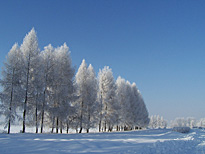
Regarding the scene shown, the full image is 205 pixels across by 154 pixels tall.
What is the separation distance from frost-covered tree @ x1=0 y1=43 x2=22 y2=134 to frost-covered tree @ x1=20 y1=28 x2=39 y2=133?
730 mm

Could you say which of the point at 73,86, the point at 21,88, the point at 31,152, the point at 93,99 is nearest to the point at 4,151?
the point at 31,152

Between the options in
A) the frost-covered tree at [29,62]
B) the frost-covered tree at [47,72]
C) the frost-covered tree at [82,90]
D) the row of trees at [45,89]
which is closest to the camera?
the row of trees at [45,89]

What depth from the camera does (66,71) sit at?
27891 mm

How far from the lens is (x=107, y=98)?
1497 inches

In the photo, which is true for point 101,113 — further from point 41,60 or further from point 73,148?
point 73,148

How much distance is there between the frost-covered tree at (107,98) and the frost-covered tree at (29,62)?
56.9 feet

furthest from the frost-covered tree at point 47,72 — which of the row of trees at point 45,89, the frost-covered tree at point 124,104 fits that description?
the frost-covered tree at point 124,104

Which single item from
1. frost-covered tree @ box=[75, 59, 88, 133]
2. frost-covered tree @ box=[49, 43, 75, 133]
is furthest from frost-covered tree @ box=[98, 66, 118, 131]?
frost-covered tree @ box=[49, 43, 75, 133]

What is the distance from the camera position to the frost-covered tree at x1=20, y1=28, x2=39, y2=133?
22.3 m

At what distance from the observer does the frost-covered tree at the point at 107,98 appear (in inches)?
1491

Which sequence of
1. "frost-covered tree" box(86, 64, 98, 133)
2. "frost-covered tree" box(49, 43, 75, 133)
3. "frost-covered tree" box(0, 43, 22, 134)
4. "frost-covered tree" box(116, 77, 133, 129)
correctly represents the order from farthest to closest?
"frost-covered tree" box(116, 77, 133, 129) < "frost-covered tree" box(86, 64, 98, 133) < "frost-covered tree" box(49, 43, 75, 133) < "frost-covered tree" box(0, 43, 22, 134)

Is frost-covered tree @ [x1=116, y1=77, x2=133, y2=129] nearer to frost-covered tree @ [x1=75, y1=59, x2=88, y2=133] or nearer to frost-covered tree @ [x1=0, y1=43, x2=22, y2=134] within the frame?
frost-covered tree @ [x1=75, y1=59, x2=88, y2=133]

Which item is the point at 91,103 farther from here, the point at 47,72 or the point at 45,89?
the point at 47,72

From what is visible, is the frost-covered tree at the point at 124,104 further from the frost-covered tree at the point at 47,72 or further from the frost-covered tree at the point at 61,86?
the frost-covered tree at the point at 47,72
